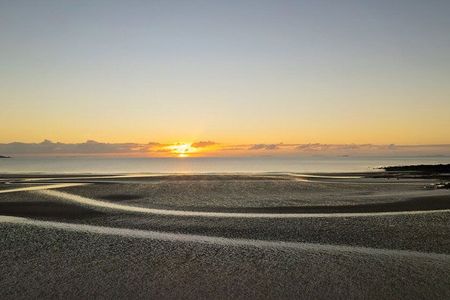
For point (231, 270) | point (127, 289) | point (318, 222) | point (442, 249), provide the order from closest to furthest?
point (127, 289)
point (231, 270)
point (442, 249)
point (318, 222)

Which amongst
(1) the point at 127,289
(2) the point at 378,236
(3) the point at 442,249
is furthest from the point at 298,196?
(1) the point at 127,289

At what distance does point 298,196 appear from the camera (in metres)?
38.5

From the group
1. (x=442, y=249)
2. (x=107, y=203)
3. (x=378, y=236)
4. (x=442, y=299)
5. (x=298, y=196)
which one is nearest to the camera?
(x=442, y=299)

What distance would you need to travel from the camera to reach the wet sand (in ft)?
39.1

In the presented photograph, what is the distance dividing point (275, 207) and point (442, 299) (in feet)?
65.4

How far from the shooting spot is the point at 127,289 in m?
11.7

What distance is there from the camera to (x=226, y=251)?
16.6 m

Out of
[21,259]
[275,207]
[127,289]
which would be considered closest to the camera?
[127,289]

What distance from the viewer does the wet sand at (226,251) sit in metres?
11.9

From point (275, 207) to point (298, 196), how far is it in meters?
8.29

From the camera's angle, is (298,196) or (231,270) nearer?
(231,270)

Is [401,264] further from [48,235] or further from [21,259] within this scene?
[48,235]

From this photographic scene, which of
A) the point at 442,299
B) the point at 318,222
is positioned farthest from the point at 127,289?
the point at 318,222

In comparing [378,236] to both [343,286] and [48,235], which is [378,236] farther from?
[48,235]
